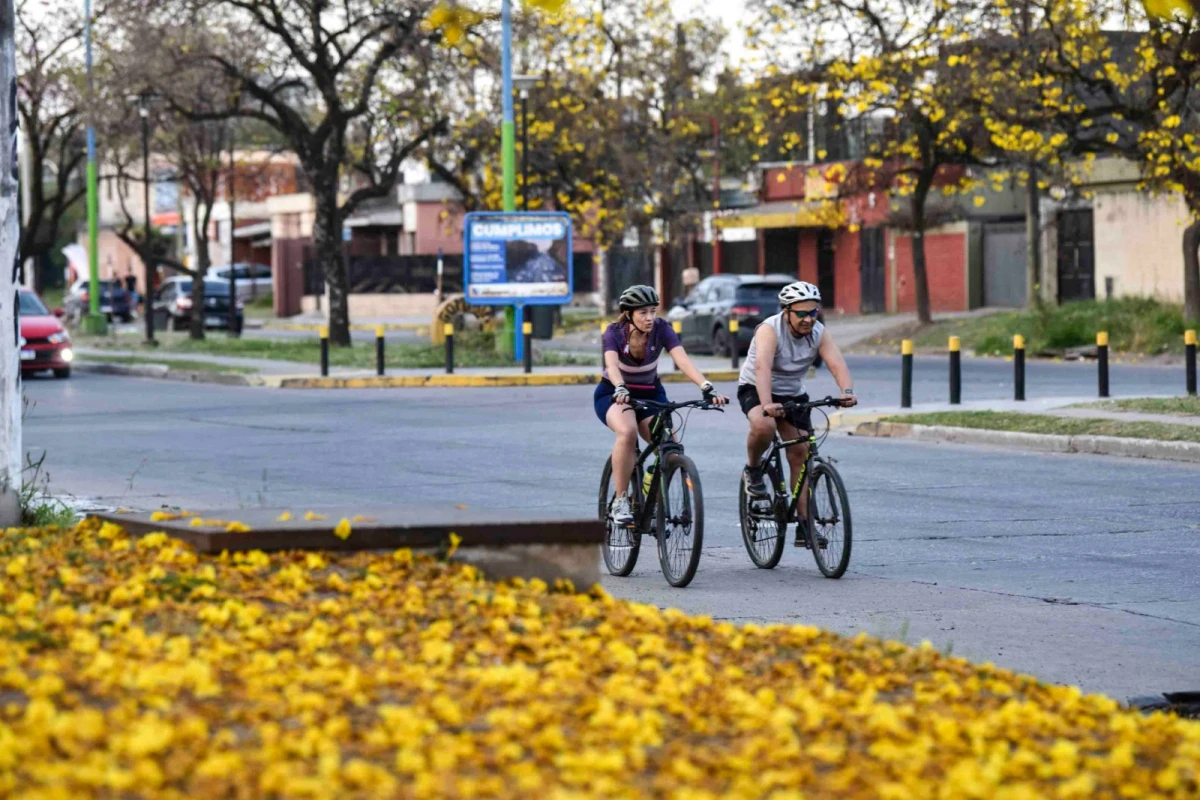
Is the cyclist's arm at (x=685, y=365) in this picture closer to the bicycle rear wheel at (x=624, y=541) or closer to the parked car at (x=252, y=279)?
the bicycle rear wheel at (x=624, y=541)

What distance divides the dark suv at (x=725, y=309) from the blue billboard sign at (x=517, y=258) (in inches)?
120

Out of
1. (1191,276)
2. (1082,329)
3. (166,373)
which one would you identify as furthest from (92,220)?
(1191,276)

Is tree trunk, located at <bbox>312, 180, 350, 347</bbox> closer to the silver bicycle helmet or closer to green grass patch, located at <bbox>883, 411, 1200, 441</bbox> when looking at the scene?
green grass patch, located at <bbox>883, 411, 1200, 441</bbox>

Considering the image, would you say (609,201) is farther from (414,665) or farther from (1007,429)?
(414,665)

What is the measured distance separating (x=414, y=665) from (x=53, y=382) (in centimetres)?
2648

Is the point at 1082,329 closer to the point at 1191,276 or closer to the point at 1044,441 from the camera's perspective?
the point at 1191,276

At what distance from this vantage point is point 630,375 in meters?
10.7

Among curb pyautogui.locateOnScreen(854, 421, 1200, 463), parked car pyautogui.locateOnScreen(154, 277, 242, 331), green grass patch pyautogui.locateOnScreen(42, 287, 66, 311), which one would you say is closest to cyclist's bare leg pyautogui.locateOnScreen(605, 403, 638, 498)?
curb pyautogui.locateOnScreen(854, 421, 1200, 463)

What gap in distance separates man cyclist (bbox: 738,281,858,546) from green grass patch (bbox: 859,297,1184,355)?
22743mm

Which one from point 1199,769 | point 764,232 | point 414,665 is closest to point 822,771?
point 1199,769

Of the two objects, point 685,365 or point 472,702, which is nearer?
point 472,702

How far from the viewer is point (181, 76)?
117 feet

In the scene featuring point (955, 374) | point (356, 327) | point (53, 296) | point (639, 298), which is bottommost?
point (955, 374)

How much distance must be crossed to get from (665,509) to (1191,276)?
25378 mm
